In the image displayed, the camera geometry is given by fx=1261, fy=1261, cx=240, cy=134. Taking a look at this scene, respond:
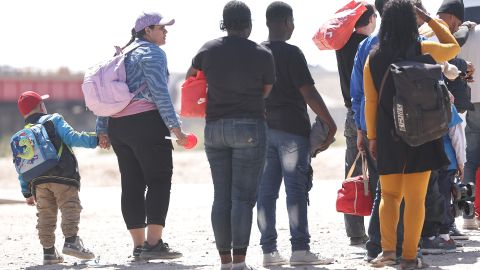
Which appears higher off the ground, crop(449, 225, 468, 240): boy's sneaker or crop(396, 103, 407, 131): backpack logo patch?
crop(396, 103, 407, 131): backpack logo patch

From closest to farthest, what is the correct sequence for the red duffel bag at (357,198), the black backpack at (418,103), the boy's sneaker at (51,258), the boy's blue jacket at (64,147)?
the black backpack at (418,103) → the red duffel bag at (357,198) → the boy's blue jacket at (64,147) → the boy's sneaker at (51,258)

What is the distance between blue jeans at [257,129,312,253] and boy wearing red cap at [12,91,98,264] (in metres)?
1.37

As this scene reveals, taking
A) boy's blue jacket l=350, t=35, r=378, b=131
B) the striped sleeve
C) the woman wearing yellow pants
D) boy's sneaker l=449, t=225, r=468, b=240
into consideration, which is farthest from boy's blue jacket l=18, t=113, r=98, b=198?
boy's sneaker l=449, t=225, r=468, b=240

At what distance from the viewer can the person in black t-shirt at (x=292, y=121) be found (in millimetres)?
8102

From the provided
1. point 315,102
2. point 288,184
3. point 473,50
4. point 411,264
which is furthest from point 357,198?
point 473,50

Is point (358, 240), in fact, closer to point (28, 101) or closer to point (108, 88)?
point (108, 88)

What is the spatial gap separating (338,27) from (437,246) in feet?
5.41

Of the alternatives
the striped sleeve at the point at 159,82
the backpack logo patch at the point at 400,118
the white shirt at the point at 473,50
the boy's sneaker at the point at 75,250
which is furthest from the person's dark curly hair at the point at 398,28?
the boy's sneaker at the point at 75,250

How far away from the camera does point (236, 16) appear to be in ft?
25.0

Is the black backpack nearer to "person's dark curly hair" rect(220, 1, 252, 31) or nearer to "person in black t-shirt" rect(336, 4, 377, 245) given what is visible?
"person's dark curly hair" rect(220, 1, 252, 31)

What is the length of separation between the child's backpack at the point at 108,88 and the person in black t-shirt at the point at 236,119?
3.28 ft

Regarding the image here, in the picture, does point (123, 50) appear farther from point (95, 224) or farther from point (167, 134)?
point (95, 224)

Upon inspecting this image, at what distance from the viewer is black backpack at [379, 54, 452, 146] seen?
7.31 metres

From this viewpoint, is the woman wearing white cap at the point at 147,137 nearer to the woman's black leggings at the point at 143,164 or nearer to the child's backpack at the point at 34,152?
the woman's black leggings at the point at 143,164
